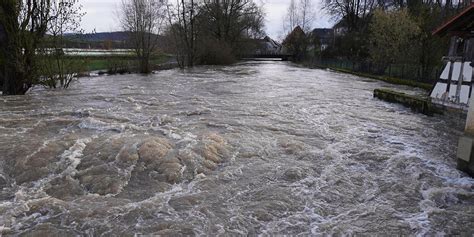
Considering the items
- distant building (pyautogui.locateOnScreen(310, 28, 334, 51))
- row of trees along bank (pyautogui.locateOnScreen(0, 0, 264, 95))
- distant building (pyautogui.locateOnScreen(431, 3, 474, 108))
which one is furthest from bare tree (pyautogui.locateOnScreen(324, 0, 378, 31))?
distant building (pyautogui.locateOnScreen(431, 3, 474, 108))

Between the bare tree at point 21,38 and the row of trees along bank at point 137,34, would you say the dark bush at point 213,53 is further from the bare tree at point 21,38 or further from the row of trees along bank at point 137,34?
the bare tree at point 21,38

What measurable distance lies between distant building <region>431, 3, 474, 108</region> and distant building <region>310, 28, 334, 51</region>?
41216 mm

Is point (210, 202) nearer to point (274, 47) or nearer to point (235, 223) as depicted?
point (235, 223)

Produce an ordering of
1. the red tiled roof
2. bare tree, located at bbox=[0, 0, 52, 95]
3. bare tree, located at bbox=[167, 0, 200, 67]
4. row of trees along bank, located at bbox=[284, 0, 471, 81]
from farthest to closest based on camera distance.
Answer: bare tree, located at bbox=[167, 0, 200, 67] < row of trees along bank, located at bbox=[284, 0, 471, 81] < bare tree, located at bbox=[0, 0, 52, 95] < the red tiled roof

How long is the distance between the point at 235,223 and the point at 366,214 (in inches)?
75.6

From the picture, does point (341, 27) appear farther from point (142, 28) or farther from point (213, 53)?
point (142, 28)

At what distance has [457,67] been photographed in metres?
13.7

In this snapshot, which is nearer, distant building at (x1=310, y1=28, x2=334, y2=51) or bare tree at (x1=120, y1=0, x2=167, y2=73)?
bare tree at (x1=120, y1=0, x2=167, y2=73)

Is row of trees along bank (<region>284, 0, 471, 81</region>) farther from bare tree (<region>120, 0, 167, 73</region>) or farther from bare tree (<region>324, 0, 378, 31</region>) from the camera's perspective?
bare tree (<region>120, 0, 167, 73</region>)

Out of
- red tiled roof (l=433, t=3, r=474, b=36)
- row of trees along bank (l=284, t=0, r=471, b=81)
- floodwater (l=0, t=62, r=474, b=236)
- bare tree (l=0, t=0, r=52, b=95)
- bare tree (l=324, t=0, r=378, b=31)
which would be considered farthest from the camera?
bare tree (l=324, t=0, r=378, b=31)

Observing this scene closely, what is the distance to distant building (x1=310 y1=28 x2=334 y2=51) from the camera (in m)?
59.1

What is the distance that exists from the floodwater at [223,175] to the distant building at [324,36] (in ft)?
152

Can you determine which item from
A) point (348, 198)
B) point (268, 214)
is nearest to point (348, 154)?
point (348, 198)

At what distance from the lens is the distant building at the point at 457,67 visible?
40.9ft
